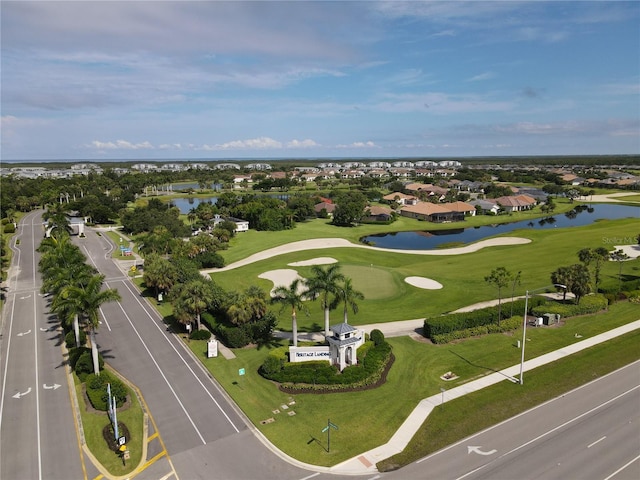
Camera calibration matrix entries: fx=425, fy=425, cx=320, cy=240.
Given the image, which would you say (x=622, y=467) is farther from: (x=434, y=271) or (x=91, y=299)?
(x=434, y=271)

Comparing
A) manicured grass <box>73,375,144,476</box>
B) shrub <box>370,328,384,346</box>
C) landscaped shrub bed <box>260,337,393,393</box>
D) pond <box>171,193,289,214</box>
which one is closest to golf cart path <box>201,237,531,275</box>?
shrub <box>370,328,384,346</box>

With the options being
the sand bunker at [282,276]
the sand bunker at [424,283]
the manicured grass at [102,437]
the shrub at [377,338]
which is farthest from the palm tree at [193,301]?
the sand bunker at [424,283]

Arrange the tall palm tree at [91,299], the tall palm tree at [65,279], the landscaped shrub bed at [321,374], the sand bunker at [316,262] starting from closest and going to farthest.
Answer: the tall palm tree at [91,299] < the landscaped shrub bed at [321,374] < the tall palm tree at [65,279] < the sand bunker at [316,262]

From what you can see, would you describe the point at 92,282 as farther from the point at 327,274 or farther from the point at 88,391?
the point at 327,274

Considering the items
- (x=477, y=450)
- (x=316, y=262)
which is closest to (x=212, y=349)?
(x=477, y=450)

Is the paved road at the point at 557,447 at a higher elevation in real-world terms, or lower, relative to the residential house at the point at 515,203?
lower

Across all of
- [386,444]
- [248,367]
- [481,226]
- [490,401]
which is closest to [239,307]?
[248,367]

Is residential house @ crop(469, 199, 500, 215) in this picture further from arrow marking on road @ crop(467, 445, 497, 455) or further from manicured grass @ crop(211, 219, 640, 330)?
arrow marking on road @ crop(467, 445, 497, 455)

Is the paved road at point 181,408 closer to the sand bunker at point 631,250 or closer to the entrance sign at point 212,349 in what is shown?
the entrance sign at point 212,349
